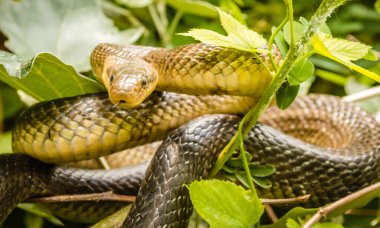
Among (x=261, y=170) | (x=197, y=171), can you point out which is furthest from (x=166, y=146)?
(x=261, y=170)

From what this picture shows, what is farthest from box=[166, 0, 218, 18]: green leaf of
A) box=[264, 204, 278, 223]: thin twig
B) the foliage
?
box=[264, 204, 278, 223]: thin twig

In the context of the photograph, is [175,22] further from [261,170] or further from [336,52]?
[336,52]

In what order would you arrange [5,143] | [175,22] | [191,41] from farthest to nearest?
[175,22] < [191,41] < [5,143]

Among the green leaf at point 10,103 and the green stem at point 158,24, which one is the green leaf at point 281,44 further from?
the green leaf at point 10,103

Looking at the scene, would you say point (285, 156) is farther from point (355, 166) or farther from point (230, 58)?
point (230, 58)

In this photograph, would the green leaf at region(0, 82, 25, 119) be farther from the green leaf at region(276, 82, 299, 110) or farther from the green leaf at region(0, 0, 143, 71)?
the green leaf at region(276, 82, 299, 110)

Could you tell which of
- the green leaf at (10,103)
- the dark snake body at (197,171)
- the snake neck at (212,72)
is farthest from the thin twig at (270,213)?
the green leaf at (10,103)

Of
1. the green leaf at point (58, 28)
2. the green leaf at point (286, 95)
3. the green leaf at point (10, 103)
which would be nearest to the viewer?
the green leaf at point (286, 95)
